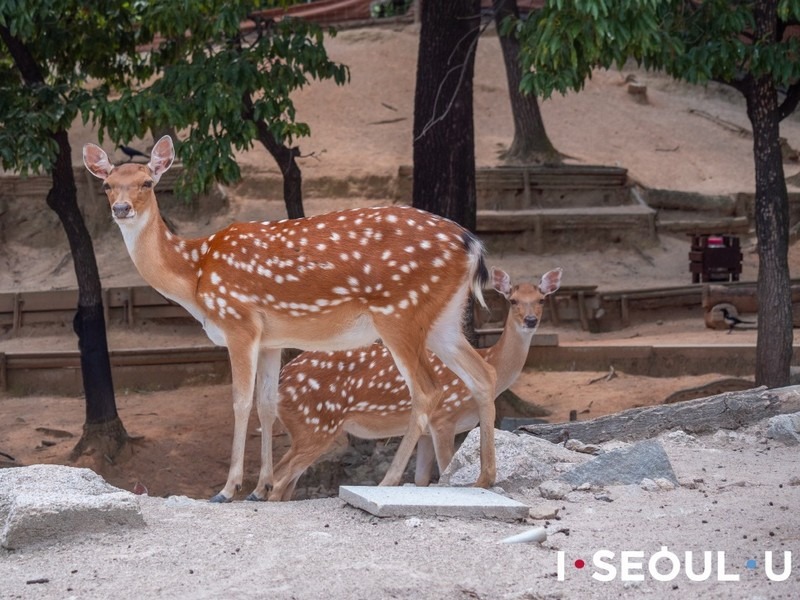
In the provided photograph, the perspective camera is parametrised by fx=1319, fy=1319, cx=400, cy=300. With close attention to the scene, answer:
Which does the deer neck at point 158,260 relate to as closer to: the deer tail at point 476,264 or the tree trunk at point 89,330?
the deer tail at point 476,264

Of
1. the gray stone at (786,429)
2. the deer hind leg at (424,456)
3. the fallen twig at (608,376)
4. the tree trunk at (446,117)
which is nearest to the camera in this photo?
the gray stone at (786,429)

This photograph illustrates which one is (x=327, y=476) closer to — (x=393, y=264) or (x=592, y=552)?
(x=393, y=264)

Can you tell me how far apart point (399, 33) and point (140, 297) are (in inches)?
515

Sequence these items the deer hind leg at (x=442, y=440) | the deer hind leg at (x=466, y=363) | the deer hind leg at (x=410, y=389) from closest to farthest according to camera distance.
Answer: the deer hind leg at (x=410, y=389) → the deer hind leg at (x=466, y=363) → the deer hind leg at (x=442, y=440)

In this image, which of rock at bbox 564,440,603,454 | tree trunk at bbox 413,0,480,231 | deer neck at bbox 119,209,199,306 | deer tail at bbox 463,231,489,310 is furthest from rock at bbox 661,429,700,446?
tree trunk at bbox 413,0,480,231

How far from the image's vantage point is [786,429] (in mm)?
7965

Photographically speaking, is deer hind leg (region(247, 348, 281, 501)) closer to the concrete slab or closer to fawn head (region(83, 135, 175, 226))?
fawn head (region(83, 135, 175, 226))

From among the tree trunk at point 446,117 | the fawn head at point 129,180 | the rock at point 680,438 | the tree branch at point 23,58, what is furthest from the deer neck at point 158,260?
the tree branch at point 23,58

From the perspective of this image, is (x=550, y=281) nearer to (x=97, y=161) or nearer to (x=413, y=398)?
(x=413, y=398)

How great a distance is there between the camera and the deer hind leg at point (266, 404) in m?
8.09

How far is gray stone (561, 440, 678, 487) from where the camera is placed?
7.06m

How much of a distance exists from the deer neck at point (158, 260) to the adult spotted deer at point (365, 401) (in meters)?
1.42

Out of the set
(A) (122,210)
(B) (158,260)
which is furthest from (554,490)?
(A) (122,210)

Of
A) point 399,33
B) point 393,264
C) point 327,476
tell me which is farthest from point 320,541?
point 399,33
